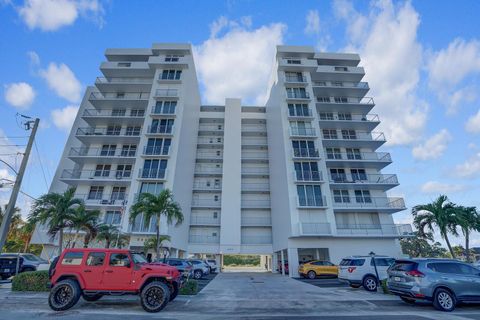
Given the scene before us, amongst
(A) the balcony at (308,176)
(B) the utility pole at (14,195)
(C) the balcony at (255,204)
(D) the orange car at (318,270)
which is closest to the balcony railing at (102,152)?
(C) the balcony at (255,204)

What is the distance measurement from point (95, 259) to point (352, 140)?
1169 inches

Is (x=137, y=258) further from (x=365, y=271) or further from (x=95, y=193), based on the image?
(x=95, y=193)

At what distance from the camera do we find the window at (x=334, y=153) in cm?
3177

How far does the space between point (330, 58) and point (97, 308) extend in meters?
39.0

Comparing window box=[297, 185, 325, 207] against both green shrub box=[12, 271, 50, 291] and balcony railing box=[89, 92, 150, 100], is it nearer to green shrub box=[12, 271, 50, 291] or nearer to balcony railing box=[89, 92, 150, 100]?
green shrub box=[12, 271, 50, 291]

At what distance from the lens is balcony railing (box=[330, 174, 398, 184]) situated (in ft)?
97.2

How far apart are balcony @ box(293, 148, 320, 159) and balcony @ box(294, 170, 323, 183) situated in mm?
1762

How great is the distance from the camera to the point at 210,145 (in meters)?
40.6

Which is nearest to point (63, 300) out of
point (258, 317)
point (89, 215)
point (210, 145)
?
point (258, 317)

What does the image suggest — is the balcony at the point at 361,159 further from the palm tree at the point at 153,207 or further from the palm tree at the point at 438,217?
the palm tree at the point at 153,207

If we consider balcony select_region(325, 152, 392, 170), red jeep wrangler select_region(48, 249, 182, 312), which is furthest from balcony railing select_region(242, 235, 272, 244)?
red jeep wrangler select_region(48, 249, 182, 312)

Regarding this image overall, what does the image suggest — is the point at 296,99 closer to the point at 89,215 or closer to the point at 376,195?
the point at 376,195

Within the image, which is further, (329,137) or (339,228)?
(329,137)

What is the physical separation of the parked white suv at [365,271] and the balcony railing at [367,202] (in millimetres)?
13958
